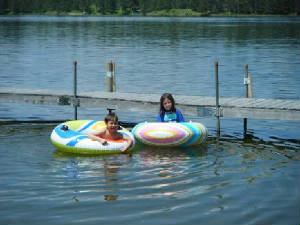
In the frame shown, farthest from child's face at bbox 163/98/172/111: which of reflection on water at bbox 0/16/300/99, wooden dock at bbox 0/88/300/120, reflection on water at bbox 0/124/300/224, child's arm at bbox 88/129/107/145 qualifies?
reflection on water at bbox 0/16/300/99

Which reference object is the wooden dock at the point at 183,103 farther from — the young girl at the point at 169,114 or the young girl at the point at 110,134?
the young girl at the point at 110,134

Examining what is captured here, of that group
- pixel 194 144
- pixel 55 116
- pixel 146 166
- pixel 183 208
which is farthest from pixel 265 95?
pixel 183 208

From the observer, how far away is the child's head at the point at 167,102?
1491cm

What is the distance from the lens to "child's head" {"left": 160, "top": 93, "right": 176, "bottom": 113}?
14.9 metres

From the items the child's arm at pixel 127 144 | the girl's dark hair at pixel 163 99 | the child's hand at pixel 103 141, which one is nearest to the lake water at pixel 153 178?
the child's arm at pixel 127 144

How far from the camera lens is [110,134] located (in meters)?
14.5

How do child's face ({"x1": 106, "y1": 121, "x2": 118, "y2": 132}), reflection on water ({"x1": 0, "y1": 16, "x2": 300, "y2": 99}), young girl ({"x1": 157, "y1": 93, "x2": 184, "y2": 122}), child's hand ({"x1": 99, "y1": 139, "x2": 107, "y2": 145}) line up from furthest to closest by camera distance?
reflection on water ({"x1": 0, "y1": 16, "x2": 300, "y2": 99}), young girl ({"x1": 157, "y1": 93, "x2": 184, "y2": 122}), child's hand ({"x1": 99, "y1": 139, "x2": 107, "y2": 145}), child's face ({"x1": 106, "y1": 121, "x2": 118, "y2": 132})

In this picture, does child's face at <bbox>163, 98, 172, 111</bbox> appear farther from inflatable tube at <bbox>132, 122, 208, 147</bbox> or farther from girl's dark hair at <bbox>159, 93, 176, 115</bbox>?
inflatable tube at <bbox>132, 122, 208, 147</bbox>

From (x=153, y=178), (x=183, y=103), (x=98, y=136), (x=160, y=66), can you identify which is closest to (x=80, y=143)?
(x=98, y=136)

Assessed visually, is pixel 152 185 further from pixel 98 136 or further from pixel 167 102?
pixel 167 102

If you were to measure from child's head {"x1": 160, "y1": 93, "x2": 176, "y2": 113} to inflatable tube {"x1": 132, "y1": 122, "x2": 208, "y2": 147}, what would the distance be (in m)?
0.46

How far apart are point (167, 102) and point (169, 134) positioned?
0.70 metres

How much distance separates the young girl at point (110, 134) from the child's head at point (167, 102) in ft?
3.95

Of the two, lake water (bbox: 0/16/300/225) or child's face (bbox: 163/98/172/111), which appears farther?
child's face (bbox: 163/98/172/111)
